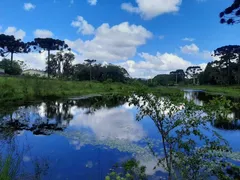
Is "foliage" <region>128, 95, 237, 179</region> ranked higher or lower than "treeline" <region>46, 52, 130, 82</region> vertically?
lower

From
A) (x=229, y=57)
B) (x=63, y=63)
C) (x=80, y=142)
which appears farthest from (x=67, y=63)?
(x=80, y=142)

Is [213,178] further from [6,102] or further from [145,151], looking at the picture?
[6,102]

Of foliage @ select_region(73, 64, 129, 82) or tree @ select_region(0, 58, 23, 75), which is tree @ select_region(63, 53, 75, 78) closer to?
foliage @ select_region(73, 64, 129, 82)

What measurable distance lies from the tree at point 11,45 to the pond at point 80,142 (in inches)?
1673

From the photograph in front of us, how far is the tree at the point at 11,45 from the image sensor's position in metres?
49.5

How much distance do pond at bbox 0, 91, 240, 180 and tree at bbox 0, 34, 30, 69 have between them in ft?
139

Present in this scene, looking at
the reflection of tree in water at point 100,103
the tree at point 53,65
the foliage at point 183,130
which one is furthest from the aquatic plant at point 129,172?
the tree at point 53,65

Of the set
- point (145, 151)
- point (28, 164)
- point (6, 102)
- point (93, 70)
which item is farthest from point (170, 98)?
point (93, 70)

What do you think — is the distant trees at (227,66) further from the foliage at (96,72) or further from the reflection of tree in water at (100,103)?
the reflection of tree in water at (100,103)

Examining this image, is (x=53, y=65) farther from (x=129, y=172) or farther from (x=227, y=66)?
(x=129, y=172)

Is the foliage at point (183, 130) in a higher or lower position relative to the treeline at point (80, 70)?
lower

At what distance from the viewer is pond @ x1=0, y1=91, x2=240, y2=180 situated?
18.9 ft

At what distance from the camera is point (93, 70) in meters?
65.2

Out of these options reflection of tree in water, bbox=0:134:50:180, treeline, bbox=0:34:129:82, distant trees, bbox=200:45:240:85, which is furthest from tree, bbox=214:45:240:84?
reflection of tree in water, bbox=0:134:50:180
